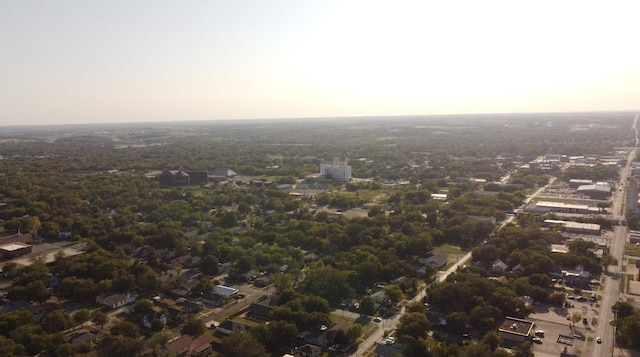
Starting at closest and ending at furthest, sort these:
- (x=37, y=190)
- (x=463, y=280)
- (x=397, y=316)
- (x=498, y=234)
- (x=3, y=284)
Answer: (x=397, y=316)
(x=463, y=280)
(x=3, y=284)
(x=498, y=234)
(x=37, y=190)

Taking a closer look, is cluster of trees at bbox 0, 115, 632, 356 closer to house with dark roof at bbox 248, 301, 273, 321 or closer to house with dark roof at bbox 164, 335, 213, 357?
house with dark roof at bbox 164, 335, 213, 357

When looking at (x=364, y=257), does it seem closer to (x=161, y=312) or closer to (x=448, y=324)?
(x=448, y=324)

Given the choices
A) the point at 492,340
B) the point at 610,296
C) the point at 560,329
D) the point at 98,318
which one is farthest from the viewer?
the point at 610,296

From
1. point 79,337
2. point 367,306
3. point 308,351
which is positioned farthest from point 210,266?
point 308,351

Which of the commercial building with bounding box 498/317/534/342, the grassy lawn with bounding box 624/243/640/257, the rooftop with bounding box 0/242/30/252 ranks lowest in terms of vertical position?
the grassy lawn with bounding box 624/243/640/257

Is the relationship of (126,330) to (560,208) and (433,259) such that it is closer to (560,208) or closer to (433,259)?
(433,259)

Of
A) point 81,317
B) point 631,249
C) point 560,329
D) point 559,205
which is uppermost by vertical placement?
point 81,317

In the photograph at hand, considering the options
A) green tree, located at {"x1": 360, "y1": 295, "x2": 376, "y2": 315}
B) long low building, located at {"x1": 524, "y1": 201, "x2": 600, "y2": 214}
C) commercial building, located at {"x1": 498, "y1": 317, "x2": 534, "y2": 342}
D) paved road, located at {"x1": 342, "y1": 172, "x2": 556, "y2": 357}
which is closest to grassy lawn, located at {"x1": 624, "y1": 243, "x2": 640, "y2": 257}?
long low building, located at {"x1": 524, "y1": 201, "x2": 600, "y2": 214}

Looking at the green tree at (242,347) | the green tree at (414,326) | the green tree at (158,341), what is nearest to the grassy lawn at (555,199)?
the green tree at (414,326)

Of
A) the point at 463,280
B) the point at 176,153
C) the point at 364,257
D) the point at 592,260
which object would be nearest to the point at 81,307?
the point at 364,257
